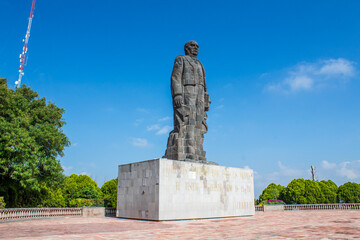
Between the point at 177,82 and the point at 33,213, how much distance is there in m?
9.91

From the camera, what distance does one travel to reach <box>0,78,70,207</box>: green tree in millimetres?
18062

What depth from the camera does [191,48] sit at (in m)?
17.1

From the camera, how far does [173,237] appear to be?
8172 millimetres

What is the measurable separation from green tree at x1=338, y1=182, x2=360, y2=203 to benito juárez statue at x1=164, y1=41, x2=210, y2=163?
28061 mm

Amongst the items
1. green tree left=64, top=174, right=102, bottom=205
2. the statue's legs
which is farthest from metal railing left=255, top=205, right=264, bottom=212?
green tree left=64, top=174, right=102, bottom=205

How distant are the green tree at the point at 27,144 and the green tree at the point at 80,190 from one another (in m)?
14.0

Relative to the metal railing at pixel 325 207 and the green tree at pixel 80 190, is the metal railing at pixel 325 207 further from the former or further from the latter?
the green tree at pixel 80 190

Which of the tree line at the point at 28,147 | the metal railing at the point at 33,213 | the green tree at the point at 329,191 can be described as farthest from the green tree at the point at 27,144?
the green tree at the point at 329,191

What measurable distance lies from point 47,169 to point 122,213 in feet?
24.6

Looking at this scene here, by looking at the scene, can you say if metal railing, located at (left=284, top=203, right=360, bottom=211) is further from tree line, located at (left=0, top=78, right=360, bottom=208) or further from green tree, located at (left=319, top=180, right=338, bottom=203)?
green tree, located at (left=319, top=180, right=338, bottom=203)

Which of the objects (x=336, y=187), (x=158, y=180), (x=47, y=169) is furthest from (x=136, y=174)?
(x=336, y=187)

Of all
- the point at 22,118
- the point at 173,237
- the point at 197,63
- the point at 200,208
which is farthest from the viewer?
the point at 22,118

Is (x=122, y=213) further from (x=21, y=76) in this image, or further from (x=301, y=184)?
(x=301, y=184)

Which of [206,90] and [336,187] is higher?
[206,90]
